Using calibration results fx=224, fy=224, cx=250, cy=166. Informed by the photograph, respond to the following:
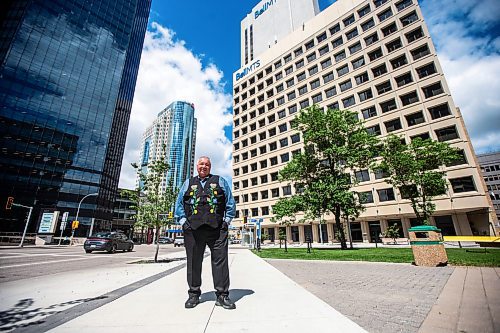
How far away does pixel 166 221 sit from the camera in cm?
1216

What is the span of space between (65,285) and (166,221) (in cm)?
772

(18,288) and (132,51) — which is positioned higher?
(132,51)

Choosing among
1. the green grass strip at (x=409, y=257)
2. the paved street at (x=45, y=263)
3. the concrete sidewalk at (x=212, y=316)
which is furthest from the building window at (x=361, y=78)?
the concrete sidewalk at (x=212, y=316)

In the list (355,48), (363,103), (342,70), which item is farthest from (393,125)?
(355,48)

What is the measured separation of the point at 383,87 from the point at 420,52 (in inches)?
226

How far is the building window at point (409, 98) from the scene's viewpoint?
29663mm

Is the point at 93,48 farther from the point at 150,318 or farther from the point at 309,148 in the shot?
the point at 150,318

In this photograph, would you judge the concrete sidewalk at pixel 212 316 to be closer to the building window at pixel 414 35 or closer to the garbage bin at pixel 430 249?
the garbage bin at pixel 430 249

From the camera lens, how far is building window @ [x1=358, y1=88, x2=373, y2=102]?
3369 centimetres

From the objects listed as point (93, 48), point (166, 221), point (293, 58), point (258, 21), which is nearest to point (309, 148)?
point (166, 221)

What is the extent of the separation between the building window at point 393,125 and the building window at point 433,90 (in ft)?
14.0

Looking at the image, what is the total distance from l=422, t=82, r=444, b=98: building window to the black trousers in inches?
1394

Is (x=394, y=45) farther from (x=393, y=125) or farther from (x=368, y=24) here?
(x=393, y=125)

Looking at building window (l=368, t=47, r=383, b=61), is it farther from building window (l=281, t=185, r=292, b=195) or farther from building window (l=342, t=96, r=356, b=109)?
building window (l=281, t=185, r=292, b=195)
